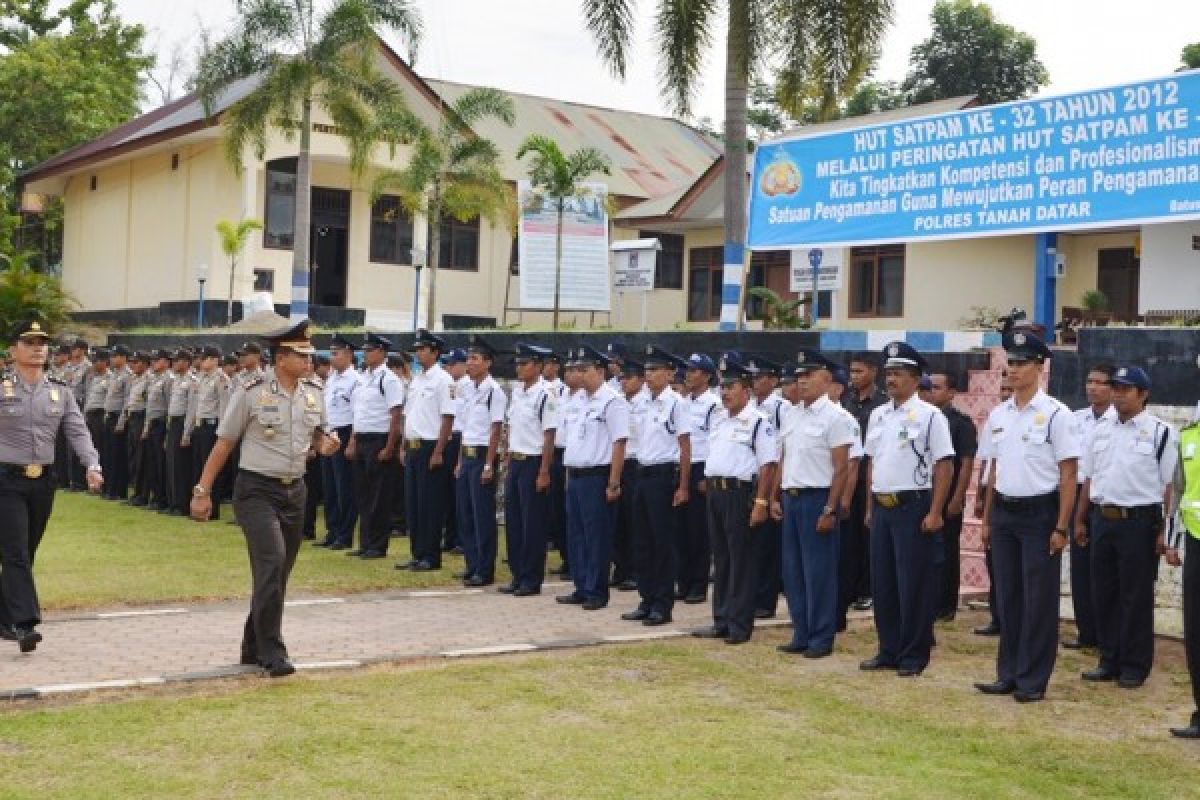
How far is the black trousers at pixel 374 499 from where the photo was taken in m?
13.7

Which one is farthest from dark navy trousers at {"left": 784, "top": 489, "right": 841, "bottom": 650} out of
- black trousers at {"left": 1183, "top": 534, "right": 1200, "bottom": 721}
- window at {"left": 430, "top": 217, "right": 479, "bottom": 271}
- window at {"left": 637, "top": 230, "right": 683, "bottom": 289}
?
window at {"left": 430, "top": 217, "right": 479, "bottom": 271}

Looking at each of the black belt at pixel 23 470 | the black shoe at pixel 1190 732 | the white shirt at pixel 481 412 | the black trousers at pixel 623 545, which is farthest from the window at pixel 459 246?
the black shoe at pixel 1190 732

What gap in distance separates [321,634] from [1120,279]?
1914cm

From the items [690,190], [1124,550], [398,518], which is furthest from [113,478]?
[690,190]

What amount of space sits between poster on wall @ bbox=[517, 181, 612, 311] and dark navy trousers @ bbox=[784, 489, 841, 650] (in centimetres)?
1924

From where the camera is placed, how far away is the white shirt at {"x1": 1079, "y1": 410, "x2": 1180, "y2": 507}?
8594 mm

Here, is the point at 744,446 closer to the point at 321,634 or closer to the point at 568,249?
the point at 321,634

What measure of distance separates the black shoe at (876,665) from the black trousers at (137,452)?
1171 cm

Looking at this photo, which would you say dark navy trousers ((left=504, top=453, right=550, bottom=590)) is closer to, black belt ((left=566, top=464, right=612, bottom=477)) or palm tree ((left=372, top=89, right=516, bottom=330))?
black belt ((left=566, top=464, right=612, bottom=477))

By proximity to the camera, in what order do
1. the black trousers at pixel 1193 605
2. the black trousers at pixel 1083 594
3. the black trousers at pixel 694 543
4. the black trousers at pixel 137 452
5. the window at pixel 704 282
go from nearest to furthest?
1. the black trousers at pixel 1193 605
2. the black trousers at pixel 1083 594
3. the black trousers at pixel 694 543
4. the black trousers at pixel 137 452
5. the window at pixel 704 282

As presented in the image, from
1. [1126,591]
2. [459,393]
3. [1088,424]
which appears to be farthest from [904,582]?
[459,393]

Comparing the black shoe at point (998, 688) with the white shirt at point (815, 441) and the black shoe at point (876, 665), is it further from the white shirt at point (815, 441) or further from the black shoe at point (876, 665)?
the white shirt at point (815, 441)

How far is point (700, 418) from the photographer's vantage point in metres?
11.1

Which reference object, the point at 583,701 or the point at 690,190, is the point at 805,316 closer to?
the point at 690,190
